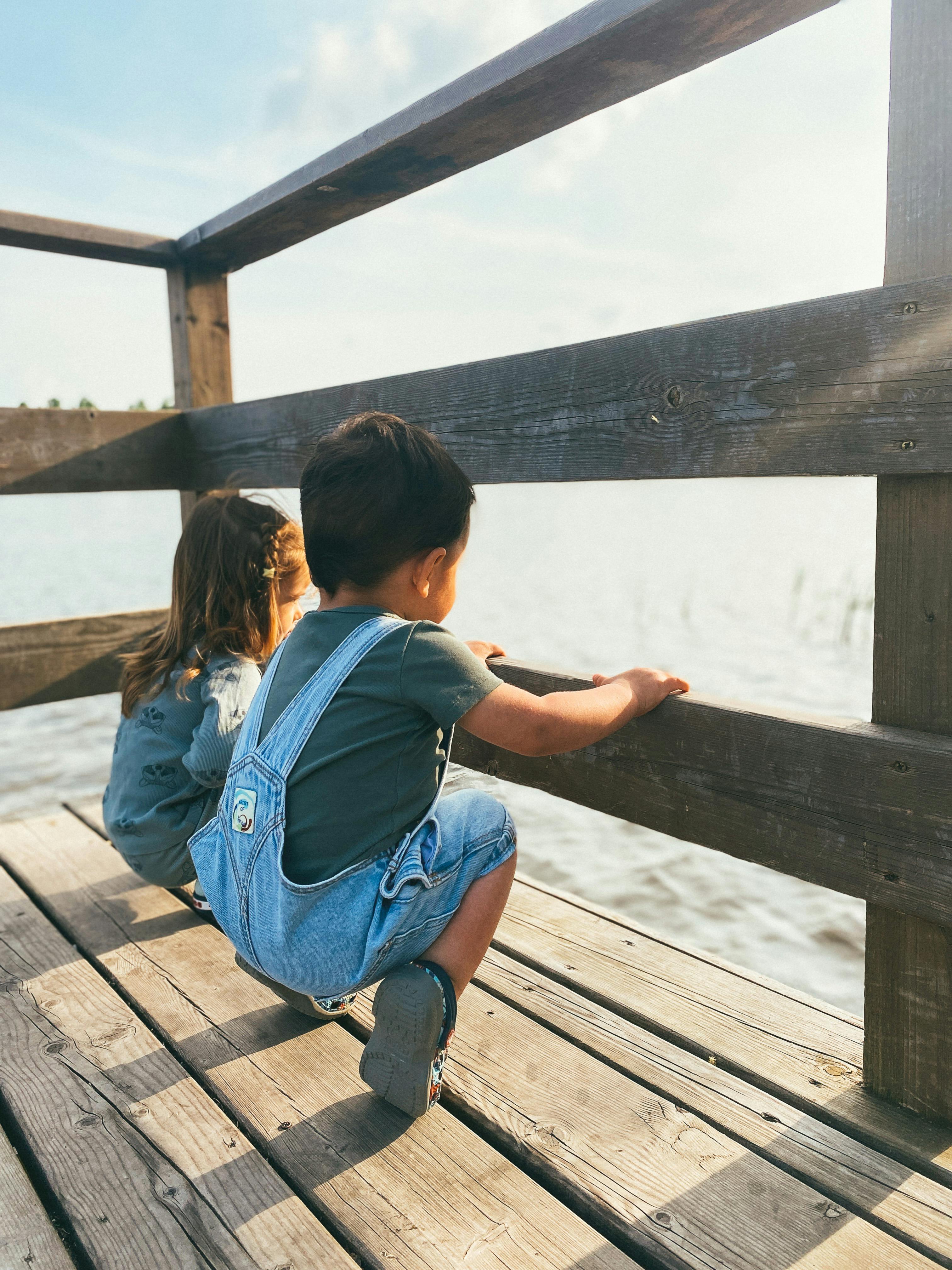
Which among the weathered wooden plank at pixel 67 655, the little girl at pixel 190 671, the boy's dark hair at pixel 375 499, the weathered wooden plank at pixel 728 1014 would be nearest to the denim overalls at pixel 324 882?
the boy's dark hair at pixel 375 499

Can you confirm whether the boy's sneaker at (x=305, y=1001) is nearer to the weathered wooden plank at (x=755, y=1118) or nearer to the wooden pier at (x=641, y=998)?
the wooden pier at (x=641, y=998)

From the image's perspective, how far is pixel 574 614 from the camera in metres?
11.6

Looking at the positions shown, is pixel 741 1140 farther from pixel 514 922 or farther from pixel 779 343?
pixel 779 343

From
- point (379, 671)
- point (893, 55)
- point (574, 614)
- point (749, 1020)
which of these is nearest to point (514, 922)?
point (749, 1020)

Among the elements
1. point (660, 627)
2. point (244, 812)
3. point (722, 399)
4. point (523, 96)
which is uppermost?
point (523, 96)

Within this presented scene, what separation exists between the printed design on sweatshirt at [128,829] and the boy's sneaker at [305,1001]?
543 mm

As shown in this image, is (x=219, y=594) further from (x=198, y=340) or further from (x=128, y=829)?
(x=198, y=340)

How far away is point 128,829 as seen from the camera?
222cm

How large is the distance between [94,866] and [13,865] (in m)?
0.22

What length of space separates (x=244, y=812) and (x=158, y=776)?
82 cm

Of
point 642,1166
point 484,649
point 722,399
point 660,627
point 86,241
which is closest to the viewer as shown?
point 642,1166

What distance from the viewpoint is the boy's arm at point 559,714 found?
1.50 metres

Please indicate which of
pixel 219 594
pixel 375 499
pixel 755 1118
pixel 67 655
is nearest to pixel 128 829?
pixel 219 594

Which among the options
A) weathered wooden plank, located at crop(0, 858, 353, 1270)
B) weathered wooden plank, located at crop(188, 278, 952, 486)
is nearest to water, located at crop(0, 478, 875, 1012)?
weathered wooden plank, located at crop(188, 278, 952, 486)
